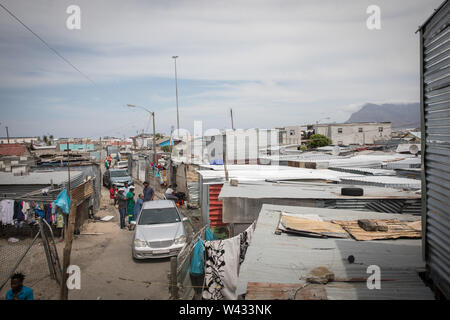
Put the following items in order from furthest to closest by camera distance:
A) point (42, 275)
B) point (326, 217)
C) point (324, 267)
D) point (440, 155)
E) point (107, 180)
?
point (107, 180)
point (42, 275)
point (326, 217)
point (324, 267)
point (440, 155)

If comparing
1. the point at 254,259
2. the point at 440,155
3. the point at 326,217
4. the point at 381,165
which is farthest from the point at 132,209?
the point at 381,165

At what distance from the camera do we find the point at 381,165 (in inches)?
662

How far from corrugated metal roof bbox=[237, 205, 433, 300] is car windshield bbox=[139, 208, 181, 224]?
539 cm

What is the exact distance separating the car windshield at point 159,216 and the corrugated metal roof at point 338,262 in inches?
212

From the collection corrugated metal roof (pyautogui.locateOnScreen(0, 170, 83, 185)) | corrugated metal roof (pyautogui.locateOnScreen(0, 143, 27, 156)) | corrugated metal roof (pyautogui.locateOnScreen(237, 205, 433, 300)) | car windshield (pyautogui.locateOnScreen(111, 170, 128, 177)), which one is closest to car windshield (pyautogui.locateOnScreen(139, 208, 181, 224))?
corrugated metal roof (pyautogui.locateOnScreen(0, 170, 83, 185))

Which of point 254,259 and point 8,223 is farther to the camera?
point 8,223

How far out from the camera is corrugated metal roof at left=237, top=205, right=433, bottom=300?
348 centimetres

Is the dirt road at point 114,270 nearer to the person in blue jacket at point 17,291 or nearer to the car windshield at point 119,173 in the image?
the person in blue jacket at point 17,291

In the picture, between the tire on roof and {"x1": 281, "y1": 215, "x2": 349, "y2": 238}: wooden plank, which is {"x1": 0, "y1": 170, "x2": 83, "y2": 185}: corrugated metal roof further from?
the tire on roof

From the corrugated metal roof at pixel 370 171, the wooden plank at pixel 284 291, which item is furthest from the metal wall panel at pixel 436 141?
the corrugated metal roof at pixel 370 171

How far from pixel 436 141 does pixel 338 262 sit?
6.70 feet
